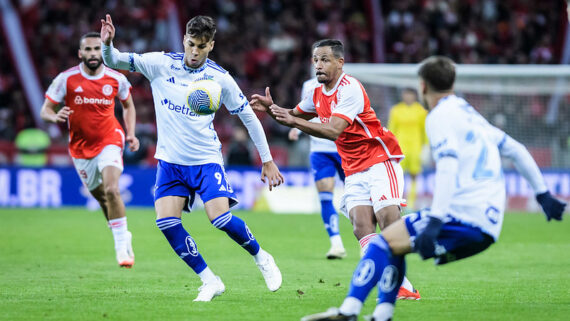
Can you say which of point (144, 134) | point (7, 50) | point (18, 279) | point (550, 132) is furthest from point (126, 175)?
point (18, 279)

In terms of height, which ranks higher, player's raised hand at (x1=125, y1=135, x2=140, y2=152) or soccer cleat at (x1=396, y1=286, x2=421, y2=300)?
player's raised hand at (x1=125, y1=135, x2=140, y2=152)

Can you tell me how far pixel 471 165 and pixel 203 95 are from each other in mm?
2888

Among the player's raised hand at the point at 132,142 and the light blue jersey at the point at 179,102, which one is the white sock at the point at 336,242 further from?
the light blue jersey at the point at 179,102

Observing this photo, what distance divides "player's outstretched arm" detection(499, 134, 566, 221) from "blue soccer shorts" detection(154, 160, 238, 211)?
2809 millimetres

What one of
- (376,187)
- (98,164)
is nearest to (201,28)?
(376,187)

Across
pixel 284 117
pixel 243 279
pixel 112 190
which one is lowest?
pixel 243 279

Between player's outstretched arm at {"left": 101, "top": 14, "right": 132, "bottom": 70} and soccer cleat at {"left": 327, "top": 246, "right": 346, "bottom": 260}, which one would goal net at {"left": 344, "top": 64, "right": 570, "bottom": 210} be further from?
player's outstretched arm at {"left": 101, "top": 14, "right": 132, "bottom": 70}

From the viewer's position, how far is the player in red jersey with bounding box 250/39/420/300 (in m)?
7.78

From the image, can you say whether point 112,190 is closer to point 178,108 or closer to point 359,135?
point 178,108

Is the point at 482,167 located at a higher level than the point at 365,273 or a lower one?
higher

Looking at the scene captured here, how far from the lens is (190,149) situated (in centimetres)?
777

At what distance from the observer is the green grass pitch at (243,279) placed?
7.05 metres

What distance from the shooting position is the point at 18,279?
9.14 meters

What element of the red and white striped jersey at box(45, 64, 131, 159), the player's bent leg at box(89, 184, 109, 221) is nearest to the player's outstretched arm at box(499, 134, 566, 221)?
the red and white striped jersey at box(45, 64, 131, 159)
